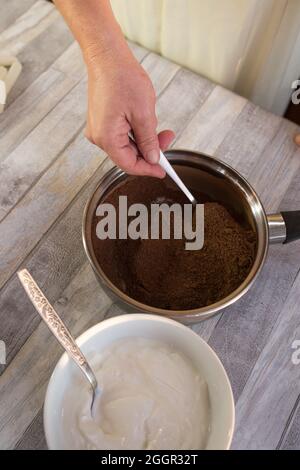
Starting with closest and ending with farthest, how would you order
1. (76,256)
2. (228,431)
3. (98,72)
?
(228,431)
(98,72)
(76,256)

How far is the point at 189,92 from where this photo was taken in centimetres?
94

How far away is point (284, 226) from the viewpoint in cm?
70

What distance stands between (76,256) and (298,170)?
441 millimetres

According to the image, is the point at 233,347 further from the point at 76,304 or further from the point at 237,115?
the point at 237,115

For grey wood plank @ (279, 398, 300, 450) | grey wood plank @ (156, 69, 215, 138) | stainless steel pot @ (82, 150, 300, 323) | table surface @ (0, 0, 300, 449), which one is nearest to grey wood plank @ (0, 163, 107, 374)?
table surface @ (0, 0, 300, 449)

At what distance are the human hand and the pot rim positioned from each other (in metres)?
0.08

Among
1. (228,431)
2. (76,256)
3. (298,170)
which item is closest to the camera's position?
(228,431)

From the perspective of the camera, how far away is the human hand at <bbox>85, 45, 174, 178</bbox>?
0.62 m

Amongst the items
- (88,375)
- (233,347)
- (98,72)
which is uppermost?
(98,72)

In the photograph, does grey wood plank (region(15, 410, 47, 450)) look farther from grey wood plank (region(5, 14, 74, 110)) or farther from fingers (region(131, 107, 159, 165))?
grey wood plank (region(5, 14, 74, 110))

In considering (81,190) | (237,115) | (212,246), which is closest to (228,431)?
(212,246)

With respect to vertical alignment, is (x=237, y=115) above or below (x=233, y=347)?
above

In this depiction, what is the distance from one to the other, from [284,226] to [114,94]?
1.03 ft

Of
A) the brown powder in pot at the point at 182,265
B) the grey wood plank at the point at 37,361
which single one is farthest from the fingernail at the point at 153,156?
the grey wood plank at the point at 37,361
